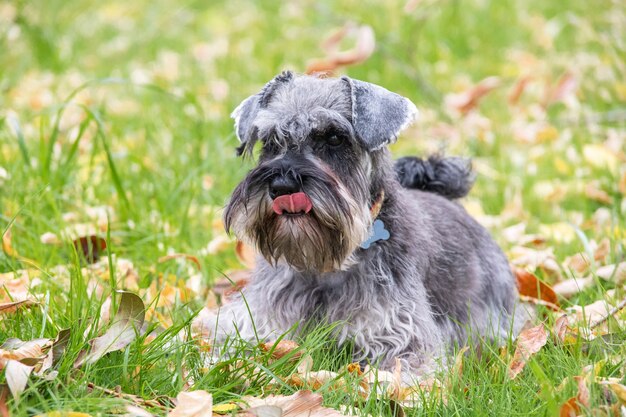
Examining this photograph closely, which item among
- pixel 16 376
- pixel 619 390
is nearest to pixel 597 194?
pixel 619 390

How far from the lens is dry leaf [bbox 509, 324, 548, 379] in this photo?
3668mm

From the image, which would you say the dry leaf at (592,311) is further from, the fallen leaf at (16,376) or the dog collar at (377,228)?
the fallen leaf at (16,376)

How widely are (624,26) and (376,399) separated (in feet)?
19.2

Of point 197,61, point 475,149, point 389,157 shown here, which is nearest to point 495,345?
point 389,157

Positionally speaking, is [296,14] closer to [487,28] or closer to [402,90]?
[487,28]

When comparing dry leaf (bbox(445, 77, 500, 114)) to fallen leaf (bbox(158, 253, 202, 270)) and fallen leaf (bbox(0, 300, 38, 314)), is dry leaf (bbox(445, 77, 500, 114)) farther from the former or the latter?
fallen leaf (bbox(0, 300, 38, 314))

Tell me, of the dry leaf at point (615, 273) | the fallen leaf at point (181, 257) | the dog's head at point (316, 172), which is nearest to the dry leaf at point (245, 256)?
the fallen leaf at point (181, 257)

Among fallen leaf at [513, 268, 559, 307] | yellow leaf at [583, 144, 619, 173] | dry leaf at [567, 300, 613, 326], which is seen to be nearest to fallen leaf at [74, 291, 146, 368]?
dry leaf at [567, 300, 613, 326]

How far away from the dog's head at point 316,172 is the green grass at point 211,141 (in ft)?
1.60

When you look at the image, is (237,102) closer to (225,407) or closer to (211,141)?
(211,141)

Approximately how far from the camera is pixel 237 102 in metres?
8.06

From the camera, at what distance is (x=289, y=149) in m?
3.92

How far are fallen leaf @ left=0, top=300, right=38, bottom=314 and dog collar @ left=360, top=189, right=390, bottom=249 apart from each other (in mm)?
1510

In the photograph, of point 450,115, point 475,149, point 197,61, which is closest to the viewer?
point 475,149
